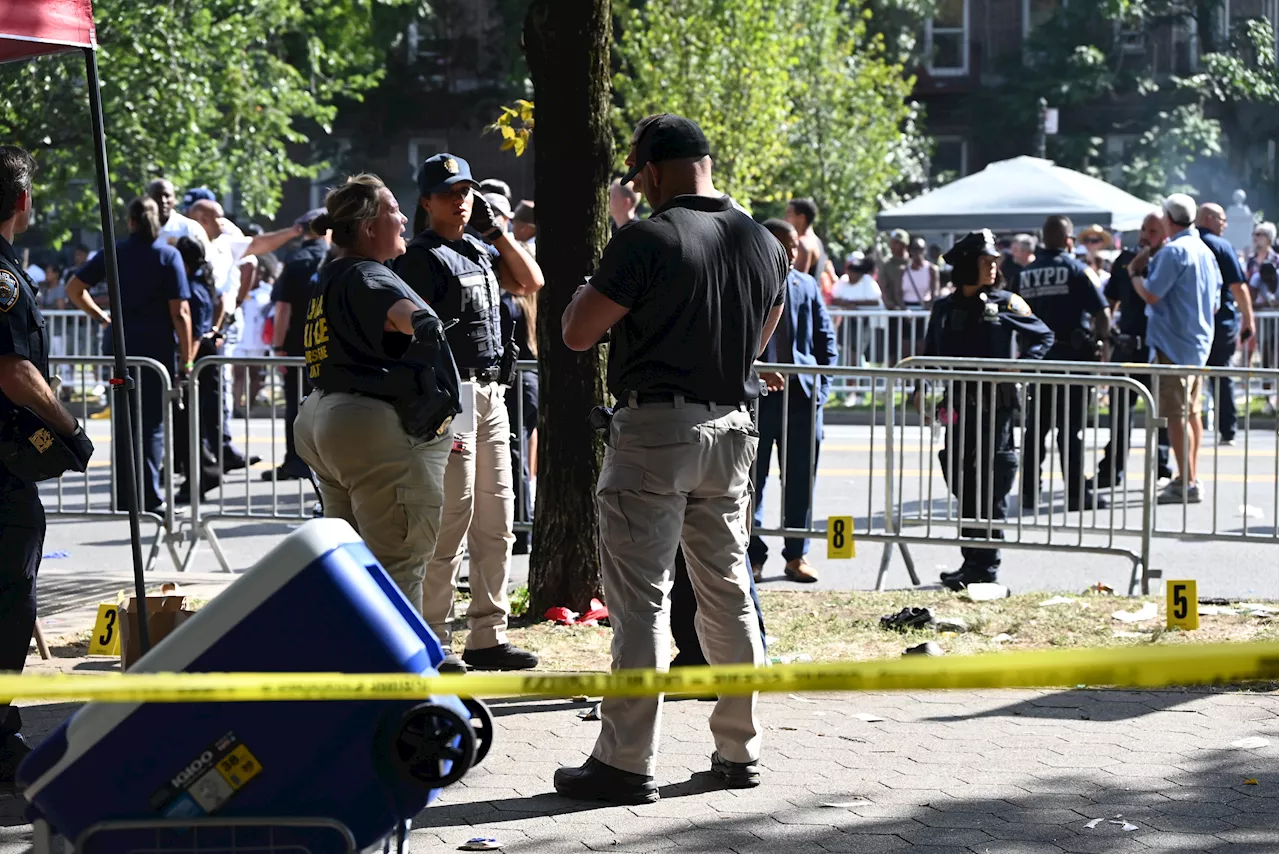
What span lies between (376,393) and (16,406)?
1100mm

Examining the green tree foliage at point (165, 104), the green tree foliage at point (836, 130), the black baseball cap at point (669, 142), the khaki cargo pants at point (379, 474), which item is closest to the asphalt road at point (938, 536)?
the khaki cargo pants at point (379, 474)

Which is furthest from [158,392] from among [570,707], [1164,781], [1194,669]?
[1194,669]

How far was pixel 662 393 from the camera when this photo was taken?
523 cm

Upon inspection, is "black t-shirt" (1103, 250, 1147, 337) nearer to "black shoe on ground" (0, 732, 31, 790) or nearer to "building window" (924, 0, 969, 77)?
"black shoe on ground" (0, 732, 31, 790)

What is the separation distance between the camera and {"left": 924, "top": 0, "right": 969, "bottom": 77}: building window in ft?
146

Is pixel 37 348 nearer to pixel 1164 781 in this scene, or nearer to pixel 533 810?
pixel 533 810

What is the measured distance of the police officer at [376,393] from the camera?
5.79 metres

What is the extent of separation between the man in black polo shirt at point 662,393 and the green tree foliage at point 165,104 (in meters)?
16.4

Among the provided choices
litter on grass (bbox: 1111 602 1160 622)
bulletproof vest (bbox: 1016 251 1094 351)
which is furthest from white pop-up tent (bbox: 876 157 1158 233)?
litter on grass (bbox: 1111 602 1160 622)

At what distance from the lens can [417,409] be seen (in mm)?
5828

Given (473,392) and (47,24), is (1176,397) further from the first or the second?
(47,24)

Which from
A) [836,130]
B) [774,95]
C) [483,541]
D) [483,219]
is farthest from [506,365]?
[836,130]

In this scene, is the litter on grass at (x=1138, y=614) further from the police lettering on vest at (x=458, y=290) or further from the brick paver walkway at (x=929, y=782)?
the police lettering on vest at (x=458, y=290)

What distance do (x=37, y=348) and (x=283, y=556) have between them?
2.19 metres
